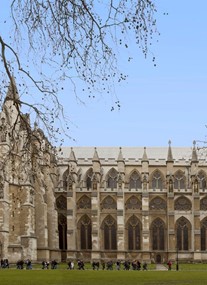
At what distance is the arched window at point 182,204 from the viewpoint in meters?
74.7

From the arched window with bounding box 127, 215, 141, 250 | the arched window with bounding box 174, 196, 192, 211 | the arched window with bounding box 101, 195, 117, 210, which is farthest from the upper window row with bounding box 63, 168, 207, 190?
the arched window with bounding box 127, 215, 141, 250

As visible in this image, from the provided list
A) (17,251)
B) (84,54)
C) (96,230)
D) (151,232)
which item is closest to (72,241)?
(96,230)

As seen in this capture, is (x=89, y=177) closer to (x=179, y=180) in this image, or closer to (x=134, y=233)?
(x=134, y=233)

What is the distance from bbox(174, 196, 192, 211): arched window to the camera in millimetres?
74688

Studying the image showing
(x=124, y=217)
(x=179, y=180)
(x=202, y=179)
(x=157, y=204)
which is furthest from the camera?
(x=179, y=180)

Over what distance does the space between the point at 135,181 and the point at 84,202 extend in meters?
8.55

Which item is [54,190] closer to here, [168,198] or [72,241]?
[72,241]

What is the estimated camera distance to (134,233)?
74.2 m

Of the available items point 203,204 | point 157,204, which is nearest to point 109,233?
point 157,204

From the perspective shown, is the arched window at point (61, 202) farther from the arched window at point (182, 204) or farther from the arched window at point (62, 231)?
the arched window at point (182, 204)

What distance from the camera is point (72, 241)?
72.1 metres

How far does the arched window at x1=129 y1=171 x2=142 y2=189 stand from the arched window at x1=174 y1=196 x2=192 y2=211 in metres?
6.62

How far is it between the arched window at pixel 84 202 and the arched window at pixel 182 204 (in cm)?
1019

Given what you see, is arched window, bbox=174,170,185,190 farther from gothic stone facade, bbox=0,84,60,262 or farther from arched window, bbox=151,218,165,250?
gothic stone facade, bbox=0,84,60,262
